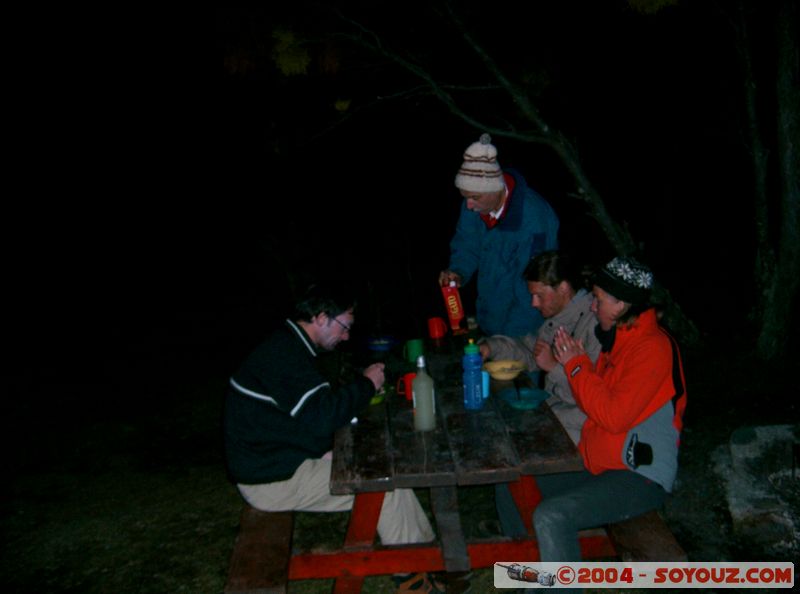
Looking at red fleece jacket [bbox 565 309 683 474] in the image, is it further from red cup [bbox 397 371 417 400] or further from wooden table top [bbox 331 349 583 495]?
red cup [bbox 397 371 417 400]

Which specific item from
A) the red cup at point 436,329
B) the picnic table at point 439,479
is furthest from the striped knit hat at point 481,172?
the picnic table at point 439,479

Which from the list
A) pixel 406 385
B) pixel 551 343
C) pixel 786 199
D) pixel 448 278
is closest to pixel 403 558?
pixel 406 385

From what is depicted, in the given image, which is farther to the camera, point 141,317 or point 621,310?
point 141,317

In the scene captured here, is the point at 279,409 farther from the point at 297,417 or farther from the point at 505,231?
the point at 505,231

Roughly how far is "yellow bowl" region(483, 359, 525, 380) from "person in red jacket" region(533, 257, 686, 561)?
1.83ft

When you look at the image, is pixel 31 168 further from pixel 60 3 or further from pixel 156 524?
pixel 156 524

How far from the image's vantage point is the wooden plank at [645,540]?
2.79 meters

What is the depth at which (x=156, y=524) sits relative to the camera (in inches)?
184

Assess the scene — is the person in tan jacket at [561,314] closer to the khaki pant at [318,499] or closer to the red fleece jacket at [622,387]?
the red fleece jacket at [622,387]

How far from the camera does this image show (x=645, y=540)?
288cm

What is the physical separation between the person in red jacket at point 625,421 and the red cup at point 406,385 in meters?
0.88

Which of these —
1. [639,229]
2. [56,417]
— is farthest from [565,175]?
[56,417]

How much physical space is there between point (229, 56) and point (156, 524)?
4179mm

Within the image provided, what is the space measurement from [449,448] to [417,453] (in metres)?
0.15
